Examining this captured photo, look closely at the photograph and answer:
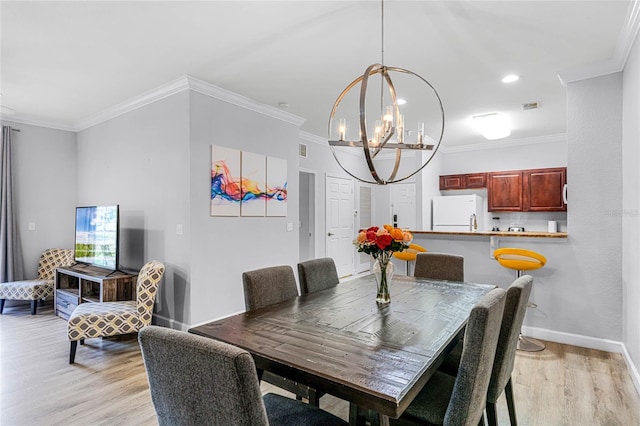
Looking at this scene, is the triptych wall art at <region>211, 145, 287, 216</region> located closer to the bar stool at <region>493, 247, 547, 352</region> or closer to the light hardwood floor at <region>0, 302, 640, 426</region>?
the light hardwood floor at <region>0, 302, 640, 426</region>

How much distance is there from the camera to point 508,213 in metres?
6.47

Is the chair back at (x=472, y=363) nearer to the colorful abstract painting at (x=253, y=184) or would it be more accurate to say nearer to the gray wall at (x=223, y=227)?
the gray wall at (x=223, y=227)

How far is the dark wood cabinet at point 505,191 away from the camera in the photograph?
6.12 m

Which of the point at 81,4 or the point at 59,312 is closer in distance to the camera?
the point at 81,4

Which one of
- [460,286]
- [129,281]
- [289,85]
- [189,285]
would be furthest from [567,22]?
[129,281]

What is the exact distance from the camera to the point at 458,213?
6.38 metres

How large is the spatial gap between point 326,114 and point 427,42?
2.13 m

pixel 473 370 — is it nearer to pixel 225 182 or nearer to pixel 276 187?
pixel 225 182

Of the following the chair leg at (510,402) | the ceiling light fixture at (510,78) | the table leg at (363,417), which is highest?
the ceiling light fixture at (510,78)

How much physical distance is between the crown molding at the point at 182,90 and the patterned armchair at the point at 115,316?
6.10 ft

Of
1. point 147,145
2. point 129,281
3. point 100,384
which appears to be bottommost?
point 100,384

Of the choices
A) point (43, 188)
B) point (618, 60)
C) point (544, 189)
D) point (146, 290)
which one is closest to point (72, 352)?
point (146, 290)

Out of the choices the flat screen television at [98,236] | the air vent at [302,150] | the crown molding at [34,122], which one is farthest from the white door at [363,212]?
the crown molding at [34,122]

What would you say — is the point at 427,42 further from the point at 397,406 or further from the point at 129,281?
the point at 129,281
